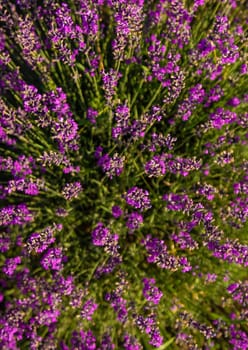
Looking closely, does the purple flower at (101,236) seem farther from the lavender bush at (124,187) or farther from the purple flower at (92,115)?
the purple flower at (92,115)

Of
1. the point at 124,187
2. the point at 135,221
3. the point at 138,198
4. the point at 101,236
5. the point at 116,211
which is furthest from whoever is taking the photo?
the point at 124,187

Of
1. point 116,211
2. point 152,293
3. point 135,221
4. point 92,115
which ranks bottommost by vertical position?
point 152,293

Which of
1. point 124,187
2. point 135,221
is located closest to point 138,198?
point 135,221

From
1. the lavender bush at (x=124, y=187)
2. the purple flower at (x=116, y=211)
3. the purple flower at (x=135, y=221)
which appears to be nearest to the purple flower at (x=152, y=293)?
the lavender bush at (x=124, y=187)

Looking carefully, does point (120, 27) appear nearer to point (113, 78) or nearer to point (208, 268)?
point (113, 78)

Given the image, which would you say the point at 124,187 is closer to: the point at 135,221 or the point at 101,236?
the point at 135,221

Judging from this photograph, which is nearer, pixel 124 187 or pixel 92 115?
pixel 92 115

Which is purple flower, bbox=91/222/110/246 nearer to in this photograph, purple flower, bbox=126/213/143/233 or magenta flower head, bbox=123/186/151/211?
purple flower, bbox=126/213/143/233

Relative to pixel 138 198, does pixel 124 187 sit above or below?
above
